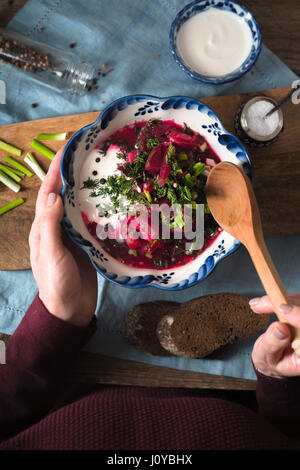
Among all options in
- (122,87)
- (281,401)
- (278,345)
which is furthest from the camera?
(122,87)

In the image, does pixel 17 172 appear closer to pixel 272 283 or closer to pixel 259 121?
pixel 259 121

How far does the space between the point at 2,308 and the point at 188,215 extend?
1.25 m

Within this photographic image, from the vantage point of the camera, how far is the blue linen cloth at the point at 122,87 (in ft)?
7.71

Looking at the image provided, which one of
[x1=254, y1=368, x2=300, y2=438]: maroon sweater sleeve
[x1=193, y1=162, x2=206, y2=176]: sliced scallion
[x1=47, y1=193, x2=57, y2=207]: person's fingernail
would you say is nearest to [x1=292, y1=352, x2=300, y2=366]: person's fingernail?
[x1=254, y1=368, x2=300, y2=438]: maroon sweater sleeve

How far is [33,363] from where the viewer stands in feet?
7.27

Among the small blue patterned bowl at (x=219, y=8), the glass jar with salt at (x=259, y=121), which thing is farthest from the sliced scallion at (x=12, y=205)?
the glass jar with salt at (x=259, y=121)

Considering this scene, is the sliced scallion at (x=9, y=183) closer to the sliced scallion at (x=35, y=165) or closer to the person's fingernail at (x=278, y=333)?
the sliced scallion at (x=35, y=165)

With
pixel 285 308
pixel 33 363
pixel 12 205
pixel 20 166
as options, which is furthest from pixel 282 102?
pixel 33 363

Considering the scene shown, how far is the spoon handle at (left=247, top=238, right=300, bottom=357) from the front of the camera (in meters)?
1.64

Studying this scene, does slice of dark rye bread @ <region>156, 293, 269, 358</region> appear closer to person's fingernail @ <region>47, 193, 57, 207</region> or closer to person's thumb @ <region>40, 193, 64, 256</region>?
person's thumb @ <region>40, 193, 64, 256</region>

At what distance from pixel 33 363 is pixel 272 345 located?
→ 1259 mm

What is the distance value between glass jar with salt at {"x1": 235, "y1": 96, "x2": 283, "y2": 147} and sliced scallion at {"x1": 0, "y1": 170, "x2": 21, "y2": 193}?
1273mm

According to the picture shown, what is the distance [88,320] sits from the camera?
7.55 ft
